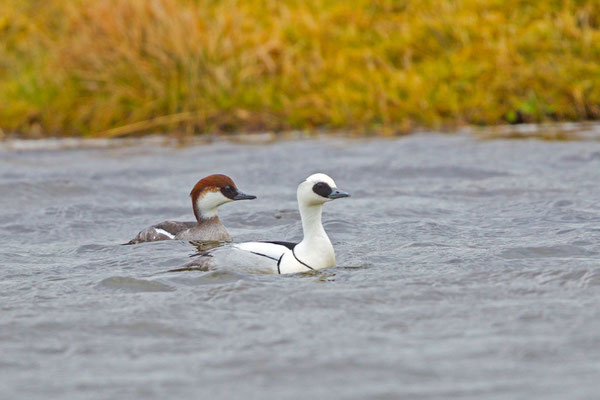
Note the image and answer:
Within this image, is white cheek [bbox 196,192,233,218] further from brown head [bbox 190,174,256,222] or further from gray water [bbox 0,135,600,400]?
gray water [bbox 0,135,600,400]

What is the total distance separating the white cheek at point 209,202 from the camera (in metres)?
9.41

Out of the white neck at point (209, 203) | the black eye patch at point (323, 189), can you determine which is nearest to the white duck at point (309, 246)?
the black eye patch at point (323, 189)

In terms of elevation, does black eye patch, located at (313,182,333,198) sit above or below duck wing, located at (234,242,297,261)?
above

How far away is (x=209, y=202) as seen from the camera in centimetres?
941

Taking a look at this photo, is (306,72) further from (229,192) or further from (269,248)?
(269,248)

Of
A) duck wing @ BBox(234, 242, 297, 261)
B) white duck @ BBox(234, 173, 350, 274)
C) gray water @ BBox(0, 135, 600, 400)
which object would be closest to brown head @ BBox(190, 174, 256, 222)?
gray water @ BBox(0, 135, 600, 400)

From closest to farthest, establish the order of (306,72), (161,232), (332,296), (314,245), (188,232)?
(332,296), (314,245), (161,232), (188,232), (306,72)

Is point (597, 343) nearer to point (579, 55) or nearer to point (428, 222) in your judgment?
point (428, 222)

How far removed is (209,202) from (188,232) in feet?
1.15

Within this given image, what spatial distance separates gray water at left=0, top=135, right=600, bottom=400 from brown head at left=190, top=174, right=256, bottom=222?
453 millimetres

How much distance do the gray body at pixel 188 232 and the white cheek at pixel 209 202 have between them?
7 centimetres

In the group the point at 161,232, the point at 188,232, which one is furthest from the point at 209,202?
the point at 161,232

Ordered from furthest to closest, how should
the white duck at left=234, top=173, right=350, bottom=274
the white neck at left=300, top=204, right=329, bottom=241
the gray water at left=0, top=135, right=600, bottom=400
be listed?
the white neck at left=300, top=204, right=329, bottom=241 < the white duck at left=234, top=173, right=350, bottom=274 < the gray water at left=0, top=135, right=600, bottom=400

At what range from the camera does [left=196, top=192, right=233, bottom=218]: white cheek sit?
370 inches
